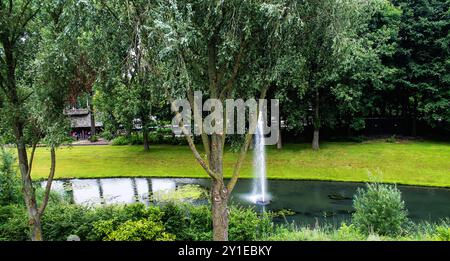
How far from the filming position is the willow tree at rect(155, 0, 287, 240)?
976 cm

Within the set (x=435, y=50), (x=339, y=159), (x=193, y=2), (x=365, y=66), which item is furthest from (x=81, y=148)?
(x=435, y=50)

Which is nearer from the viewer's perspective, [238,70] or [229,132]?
[238,70]

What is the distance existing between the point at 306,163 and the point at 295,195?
25.3 feet

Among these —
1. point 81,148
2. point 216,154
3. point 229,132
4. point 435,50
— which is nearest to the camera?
point 216,154

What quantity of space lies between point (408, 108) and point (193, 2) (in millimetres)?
34726

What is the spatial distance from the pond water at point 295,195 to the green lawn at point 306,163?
4.78ft

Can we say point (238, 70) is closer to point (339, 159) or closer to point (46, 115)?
point (46, 115)

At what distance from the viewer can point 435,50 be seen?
112 ft

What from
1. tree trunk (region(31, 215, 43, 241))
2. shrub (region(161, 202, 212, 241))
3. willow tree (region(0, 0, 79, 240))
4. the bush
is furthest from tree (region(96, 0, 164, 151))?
the bush

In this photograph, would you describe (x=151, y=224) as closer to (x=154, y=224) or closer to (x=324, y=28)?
(x=154, y=224)

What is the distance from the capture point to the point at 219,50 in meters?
10.6

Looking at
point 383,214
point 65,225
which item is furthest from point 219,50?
point 65,225

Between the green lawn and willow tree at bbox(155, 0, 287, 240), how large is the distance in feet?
47.7

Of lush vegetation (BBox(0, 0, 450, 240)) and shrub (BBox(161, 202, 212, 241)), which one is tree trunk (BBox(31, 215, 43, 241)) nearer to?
lush vegetation (BBox(0, 0, 450, 240))
